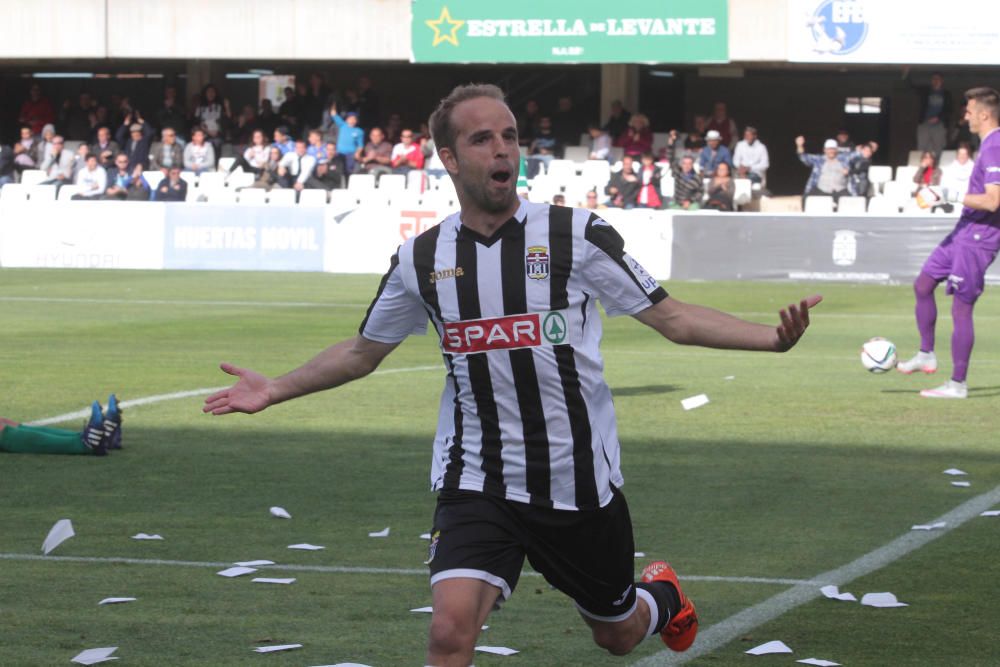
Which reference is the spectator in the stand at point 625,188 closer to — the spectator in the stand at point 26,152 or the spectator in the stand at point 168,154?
the spectator in the stand at point 168,154

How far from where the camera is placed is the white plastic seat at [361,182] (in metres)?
31.6

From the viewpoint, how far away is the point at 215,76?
41.9 m

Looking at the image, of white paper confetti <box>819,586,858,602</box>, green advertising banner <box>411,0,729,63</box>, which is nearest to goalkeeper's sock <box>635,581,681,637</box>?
white paper confetti <box>819,586,858,602</box>

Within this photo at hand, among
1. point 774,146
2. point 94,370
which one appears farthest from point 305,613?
point 774,146

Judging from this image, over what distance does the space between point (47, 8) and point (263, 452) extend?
92.8 ft

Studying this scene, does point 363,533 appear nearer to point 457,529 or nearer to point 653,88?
point 457,529

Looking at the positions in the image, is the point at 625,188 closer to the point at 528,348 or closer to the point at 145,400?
the point at 145,400

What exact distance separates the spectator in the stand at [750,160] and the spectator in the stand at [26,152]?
14.1 meters

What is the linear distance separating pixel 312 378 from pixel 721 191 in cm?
2515

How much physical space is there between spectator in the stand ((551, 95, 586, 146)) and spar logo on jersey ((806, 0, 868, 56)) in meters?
6.83

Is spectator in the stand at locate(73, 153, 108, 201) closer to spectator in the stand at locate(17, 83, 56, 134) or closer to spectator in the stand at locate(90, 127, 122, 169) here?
spectator in the stand at locate(90, 127, 122, 169)

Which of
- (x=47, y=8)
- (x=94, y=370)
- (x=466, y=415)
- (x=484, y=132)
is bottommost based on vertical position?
(x=94, y=370)

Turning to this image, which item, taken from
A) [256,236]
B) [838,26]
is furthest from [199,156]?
[838,26]

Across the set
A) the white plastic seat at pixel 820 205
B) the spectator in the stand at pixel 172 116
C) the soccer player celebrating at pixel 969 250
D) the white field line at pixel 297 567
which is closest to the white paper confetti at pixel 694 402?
the soccer player celebrating at pixel 969 250
